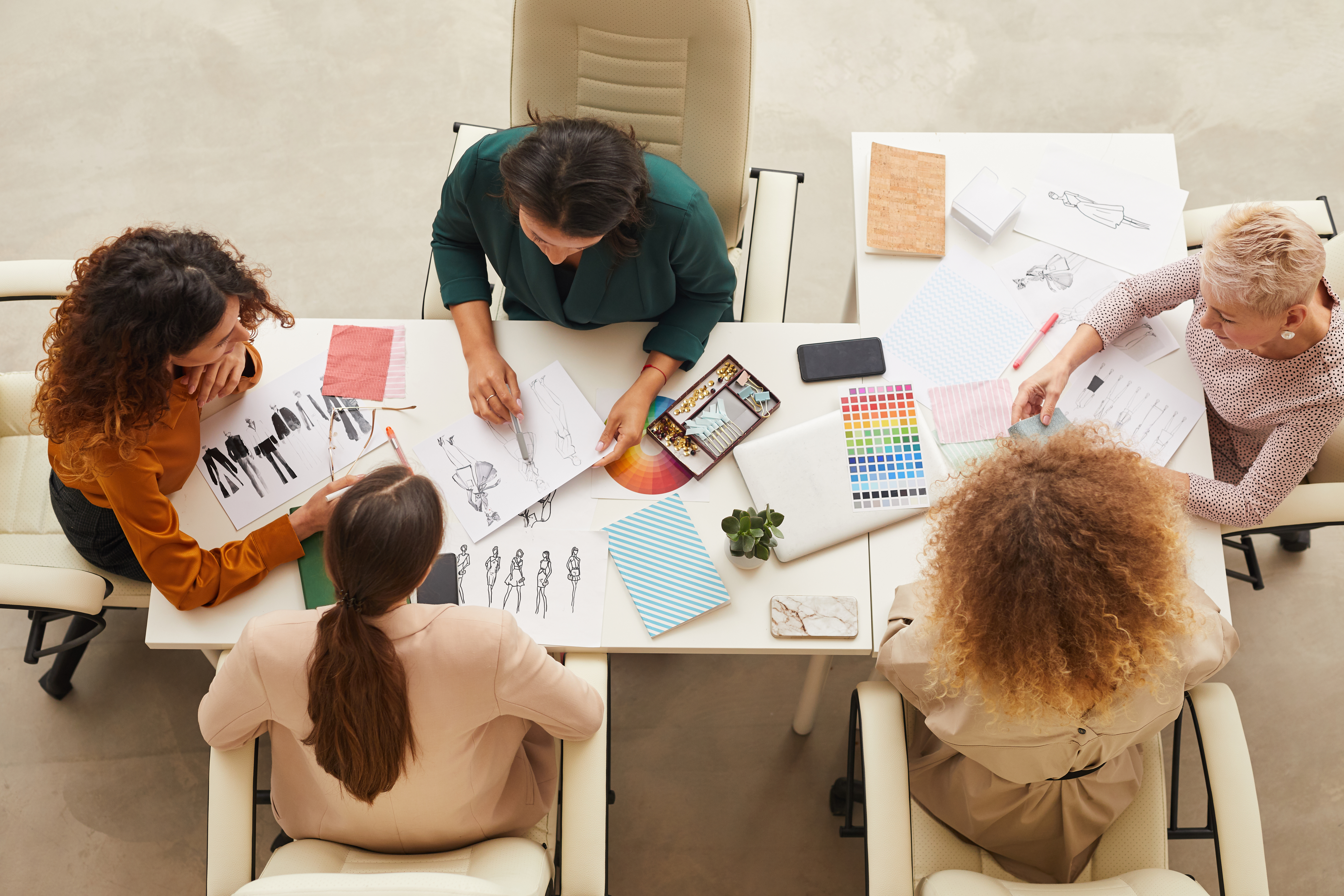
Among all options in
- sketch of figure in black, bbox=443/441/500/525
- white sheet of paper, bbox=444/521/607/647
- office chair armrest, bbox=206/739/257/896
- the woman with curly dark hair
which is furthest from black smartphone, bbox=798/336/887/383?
office chair armrest, bbox=206/739/257/896

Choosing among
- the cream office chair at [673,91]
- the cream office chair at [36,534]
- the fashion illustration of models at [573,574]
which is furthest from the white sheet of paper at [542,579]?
the cream office chair at [36,534]

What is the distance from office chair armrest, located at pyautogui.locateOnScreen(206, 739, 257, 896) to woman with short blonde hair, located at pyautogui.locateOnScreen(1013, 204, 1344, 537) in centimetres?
157

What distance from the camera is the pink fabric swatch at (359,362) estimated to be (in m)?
1.85

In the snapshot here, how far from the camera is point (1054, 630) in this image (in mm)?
1298

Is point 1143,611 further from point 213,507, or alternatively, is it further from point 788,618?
point 213,507

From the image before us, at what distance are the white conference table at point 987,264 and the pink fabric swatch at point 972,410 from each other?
0.10ft

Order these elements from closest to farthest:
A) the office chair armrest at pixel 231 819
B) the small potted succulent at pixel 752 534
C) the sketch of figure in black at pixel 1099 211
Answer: the office chair armrest at pixel 231 819, the small potted succulent at pixel 752 534, the sketch of figure in black at pixel 1099 211

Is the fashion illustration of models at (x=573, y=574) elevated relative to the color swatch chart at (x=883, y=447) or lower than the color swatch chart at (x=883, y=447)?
lower

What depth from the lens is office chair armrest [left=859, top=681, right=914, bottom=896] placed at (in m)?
1.51

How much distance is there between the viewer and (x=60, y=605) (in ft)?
5.63

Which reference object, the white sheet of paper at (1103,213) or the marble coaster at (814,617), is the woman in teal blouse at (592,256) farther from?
the white sheet of paper at (1103,213)

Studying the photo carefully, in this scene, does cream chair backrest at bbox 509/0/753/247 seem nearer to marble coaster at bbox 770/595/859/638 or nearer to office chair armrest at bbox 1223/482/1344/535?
marble coaster at bbox 770/595/859/638

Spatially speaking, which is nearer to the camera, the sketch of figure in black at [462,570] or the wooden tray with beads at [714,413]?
the sketch of figure in black at [462,570]

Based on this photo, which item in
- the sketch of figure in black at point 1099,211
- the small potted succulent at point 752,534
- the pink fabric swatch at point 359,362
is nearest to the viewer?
the small potted succulent at point 752,534
